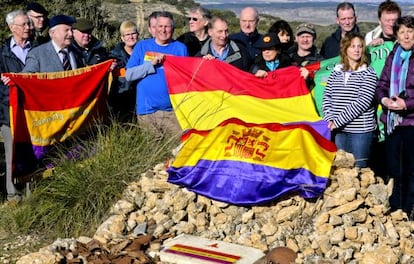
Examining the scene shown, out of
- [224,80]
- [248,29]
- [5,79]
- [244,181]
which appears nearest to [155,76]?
[224,80]

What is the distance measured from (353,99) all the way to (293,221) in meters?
1.67

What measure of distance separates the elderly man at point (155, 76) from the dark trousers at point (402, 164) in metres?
2.80

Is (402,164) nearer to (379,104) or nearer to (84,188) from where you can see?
(379,104)

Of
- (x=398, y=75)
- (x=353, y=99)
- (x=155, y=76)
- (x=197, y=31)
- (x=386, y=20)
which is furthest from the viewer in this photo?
(x=197, y=31)

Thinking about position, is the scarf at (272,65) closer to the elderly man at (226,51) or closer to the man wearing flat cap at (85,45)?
the elderly man at (226,51)

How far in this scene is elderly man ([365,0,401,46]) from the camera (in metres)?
8.41

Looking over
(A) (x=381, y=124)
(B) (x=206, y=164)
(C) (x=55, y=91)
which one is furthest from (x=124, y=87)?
(A) (x=381, y=124)

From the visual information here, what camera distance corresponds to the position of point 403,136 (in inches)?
299

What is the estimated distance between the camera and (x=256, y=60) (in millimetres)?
9141

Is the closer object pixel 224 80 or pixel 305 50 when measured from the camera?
pixel 224 80

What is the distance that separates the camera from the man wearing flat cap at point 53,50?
841 centimetres

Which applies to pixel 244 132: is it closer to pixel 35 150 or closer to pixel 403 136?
pixel 403 136

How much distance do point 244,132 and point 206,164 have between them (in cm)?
56

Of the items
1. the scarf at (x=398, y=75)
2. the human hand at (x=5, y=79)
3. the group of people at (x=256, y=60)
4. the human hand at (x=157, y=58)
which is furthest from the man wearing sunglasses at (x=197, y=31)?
the scarf at (x=398, y=75)
